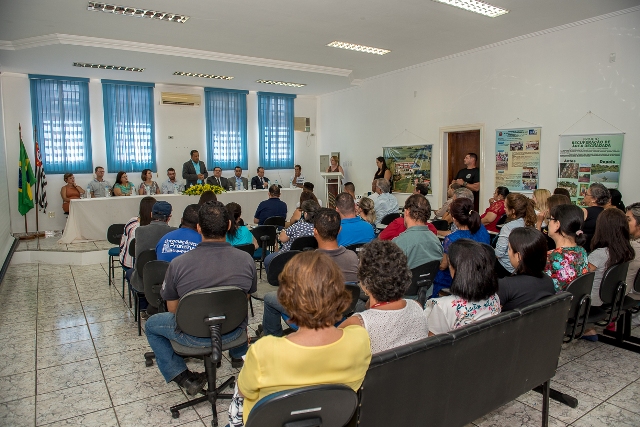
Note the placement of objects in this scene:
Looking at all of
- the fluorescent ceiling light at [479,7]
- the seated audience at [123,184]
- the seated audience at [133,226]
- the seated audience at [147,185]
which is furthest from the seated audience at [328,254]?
the seated audience at [123,184]

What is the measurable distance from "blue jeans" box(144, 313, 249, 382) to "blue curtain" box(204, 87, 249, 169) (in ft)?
28.8

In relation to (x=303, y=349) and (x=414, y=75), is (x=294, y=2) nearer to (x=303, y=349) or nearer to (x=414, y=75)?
(x=414, y=75)

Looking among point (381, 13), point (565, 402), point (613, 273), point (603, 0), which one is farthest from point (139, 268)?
point (603, 0)

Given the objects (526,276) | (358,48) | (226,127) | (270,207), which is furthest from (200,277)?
(226,127)

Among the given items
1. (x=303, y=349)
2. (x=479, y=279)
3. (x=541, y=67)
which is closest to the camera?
(x=303, y=349)

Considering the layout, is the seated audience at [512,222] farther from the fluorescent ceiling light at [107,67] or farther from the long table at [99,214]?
the fluorescent ceiling light at [107,67]

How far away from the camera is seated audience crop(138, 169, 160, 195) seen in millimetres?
9414

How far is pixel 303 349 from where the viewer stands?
1363 mm

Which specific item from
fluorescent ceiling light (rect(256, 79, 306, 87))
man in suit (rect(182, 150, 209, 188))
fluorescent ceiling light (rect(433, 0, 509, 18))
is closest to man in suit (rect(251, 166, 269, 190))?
man in suit (rect(182, 150, 209, 188))

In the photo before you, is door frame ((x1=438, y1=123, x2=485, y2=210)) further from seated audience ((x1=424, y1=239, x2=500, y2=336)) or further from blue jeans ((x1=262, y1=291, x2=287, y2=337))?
seated audience ((x1=424, y1=239, x2=500, y2=336))

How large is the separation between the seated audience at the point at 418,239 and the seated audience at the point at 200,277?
119 cm

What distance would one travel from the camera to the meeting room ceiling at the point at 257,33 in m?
5.56

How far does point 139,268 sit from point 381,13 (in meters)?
4.51

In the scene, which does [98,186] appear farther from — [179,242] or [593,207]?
[593,207]
